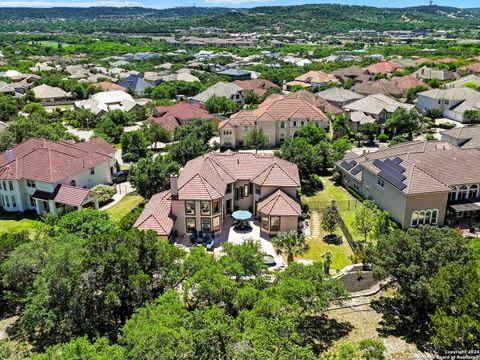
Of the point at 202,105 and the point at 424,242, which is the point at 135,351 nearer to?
the point at 424,242

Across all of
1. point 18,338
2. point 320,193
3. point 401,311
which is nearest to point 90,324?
point 18,338

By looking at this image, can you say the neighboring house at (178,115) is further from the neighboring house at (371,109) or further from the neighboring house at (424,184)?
the neighboring house at (424,184)

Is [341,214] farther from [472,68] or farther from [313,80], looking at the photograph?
[472,68]

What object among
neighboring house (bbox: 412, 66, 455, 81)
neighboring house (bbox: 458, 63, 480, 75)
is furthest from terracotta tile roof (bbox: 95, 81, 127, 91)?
neighboring house (bbox: 458, 63, 480, 75)

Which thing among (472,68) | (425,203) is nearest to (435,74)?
(472,68)

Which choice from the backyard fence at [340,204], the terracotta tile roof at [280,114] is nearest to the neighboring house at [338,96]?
the terracotta tile roof at [280,114]

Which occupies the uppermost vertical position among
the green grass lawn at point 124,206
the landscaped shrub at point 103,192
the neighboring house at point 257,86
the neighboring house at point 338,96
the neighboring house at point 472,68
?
the neighboring house at point 472,68

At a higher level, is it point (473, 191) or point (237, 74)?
point (473, 191)
